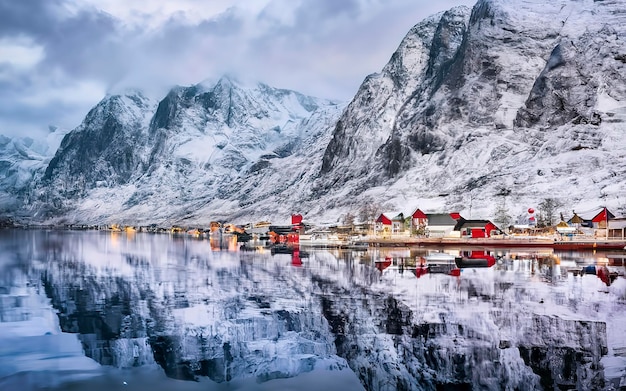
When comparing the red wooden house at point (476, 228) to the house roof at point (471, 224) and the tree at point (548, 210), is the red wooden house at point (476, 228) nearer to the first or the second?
the house roof at point (471, 224)

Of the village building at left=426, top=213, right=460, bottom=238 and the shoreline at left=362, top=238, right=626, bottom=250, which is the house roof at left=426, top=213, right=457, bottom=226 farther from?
the shoreline at left=362, top=238, right=626, bottom=250

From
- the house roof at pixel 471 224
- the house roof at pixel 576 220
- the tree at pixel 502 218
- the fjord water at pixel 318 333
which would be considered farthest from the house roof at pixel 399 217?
the fjord water at pixel 318 333

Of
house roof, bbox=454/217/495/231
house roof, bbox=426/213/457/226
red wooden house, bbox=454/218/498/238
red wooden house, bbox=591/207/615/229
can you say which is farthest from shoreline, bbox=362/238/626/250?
house roof, bbox=426/213/457/226

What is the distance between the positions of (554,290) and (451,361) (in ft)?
88.3

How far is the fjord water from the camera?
84.7 feet

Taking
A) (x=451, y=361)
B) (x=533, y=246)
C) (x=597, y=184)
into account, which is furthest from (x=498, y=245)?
(x=451, y=361)

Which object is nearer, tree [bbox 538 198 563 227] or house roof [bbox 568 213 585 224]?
house roof [bbox 568 213 585 224]

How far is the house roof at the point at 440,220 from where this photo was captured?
154238 mm

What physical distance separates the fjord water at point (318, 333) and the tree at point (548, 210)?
302ft

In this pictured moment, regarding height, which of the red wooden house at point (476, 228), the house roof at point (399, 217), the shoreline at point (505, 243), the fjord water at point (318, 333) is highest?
the house roof at point (399, 217)

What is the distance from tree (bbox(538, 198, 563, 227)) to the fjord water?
302 feet

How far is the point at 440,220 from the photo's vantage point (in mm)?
155625

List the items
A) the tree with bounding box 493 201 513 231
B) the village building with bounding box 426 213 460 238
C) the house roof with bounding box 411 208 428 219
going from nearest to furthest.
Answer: the village building with bounding box 426 213 460 238, the tree with bounding box 493 201 513 231, the house roof with bounding box 411 208 428 219

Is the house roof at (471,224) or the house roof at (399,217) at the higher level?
the house roof at (399,217)
